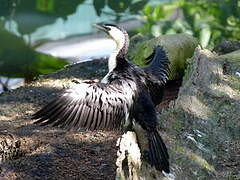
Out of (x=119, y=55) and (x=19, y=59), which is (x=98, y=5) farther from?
(x=119, y=55)

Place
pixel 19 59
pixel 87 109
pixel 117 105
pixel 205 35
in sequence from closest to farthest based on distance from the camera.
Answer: pixel 87 109 < pixel 117 105 < pixel 19 59 < pixel 205 35

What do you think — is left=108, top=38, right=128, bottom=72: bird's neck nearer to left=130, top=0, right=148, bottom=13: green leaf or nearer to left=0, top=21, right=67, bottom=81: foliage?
left=0, top=21, right=67, bottom=81: foliage

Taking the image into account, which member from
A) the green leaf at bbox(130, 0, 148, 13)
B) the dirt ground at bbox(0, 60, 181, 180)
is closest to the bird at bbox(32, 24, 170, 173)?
the dirt ground at bbox(0, 60, 181, 180)

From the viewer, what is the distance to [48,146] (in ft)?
11.3

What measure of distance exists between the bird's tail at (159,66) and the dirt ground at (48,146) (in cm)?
34

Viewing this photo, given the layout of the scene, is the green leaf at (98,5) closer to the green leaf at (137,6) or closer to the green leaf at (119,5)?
the green leaf at (119,5)

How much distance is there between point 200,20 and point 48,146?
2.40 meters

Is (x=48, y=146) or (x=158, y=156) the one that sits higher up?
(x=158, y=156)

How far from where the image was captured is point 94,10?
485 cm

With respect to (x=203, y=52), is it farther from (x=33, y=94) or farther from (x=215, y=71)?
(x=33, y=94)

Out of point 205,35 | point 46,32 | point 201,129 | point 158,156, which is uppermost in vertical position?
point 158,156

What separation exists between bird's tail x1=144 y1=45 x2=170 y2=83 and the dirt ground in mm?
338

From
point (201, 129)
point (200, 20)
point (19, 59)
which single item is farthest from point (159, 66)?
point (200, 20)

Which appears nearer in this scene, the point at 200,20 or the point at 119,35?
the point at 119,35
